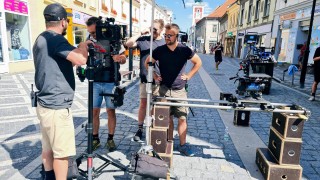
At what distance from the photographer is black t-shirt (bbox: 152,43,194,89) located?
3.60 meters

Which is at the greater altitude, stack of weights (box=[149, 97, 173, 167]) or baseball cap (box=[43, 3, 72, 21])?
baseball cap (box=[43, 3, 72, 21])

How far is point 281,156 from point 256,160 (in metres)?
0.61

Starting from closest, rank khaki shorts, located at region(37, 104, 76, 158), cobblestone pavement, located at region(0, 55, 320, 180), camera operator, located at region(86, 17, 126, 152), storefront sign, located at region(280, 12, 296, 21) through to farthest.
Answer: khaki shorts, located at region(37, 104, 76, 158) < cobblestone pavement, located at region(0, 55, 320, 180) < camera operator, located at region(86, 17, 126, 152) < storefront sign, located at region(280, 12, 296, 21)

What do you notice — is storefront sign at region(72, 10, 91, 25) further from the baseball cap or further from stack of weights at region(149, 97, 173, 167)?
the baseball cap

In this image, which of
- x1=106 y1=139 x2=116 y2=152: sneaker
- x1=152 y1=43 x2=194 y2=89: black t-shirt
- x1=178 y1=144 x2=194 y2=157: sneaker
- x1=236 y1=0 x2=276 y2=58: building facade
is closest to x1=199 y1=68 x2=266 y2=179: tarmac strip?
x1=178 y1=144 x2=194 y2=157: sneaker

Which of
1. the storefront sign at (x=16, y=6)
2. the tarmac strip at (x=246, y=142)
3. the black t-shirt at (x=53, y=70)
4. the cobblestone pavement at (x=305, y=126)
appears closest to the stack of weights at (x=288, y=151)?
the tarmac strip at (x=246, y=142)

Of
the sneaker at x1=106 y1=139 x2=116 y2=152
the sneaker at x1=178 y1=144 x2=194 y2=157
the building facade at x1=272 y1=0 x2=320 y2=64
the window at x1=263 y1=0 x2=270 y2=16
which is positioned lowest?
the sneaker at x1=178 y1=144 x2=194 y2=157

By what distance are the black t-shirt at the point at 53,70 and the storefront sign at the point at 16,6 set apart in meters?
10.9

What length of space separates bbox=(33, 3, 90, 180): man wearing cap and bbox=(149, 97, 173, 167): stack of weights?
1.24 metres

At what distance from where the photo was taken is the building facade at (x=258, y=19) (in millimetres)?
22016

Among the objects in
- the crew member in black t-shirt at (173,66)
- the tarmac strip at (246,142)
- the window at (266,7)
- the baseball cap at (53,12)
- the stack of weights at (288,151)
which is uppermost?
the window at (266,7)

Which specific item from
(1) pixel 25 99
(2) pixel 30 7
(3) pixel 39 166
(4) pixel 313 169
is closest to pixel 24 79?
(1) pixel 25 99

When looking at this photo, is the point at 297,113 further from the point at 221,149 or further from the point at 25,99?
the point at 25,99

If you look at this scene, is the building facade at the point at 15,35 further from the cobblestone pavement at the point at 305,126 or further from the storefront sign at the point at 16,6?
the cobblestone pavement at the point at 305,126
